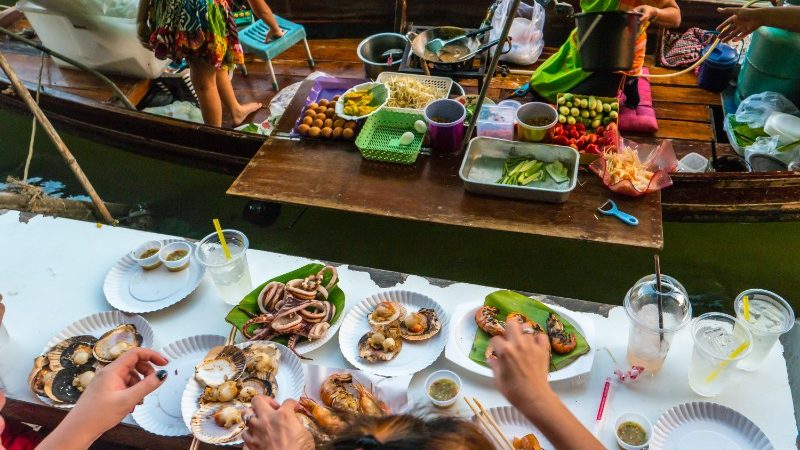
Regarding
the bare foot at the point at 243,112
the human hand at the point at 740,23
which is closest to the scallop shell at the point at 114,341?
the bare foot at the point at 243,112

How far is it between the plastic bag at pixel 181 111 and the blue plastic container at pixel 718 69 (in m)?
3.85

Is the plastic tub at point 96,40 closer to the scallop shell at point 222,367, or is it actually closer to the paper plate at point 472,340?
the scallop shell at point 222,367

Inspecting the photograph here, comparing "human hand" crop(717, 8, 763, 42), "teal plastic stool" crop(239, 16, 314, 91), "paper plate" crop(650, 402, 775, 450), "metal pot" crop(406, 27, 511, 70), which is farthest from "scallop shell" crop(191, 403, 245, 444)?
"teal plastic stool" crop(239, 16, 314, 91)

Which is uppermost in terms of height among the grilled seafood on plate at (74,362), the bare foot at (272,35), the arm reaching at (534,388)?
the arm reaching at (534,388)

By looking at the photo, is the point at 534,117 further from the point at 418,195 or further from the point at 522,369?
the point at 522,369

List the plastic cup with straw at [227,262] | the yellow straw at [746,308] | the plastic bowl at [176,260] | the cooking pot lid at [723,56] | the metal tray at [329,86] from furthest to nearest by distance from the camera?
the cooking pot lid at [723,56]
the metal tray at [329,86]
the plastic bowl at [176,260]
the plastic cup with straw at [227,262]
the yellow straw at [746,308]

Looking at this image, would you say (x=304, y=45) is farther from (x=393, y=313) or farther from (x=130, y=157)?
(x=393, y=313)

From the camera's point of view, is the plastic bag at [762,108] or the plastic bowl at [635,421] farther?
the plastic bag at [762,108]

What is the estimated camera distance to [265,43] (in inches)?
178

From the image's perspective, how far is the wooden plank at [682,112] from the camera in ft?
13.1

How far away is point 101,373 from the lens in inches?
66.6

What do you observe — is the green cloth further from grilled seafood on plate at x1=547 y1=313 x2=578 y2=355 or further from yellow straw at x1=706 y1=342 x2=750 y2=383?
yellow straw at x1=706 y1=342 x2=750 y2=383

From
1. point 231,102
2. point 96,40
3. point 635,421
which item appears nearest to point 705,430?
point 635,421

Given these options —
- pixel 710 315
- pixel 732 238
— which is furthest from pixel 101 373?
pixel 732 238
